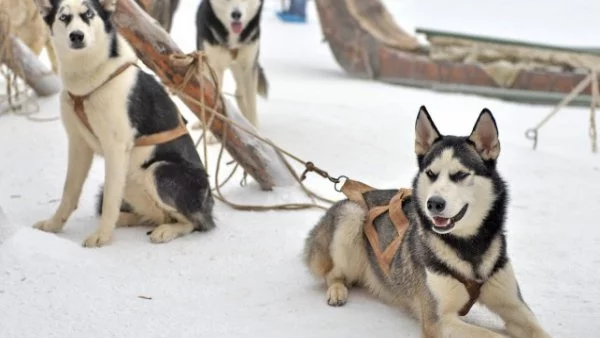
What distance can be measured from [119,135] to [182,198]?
40cm

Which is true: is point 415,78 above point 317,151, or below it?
below

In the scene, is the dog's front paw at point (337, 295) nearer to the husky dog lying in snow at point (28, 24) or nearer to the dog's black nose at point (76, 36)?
the dog's black nose at point (76, 36)

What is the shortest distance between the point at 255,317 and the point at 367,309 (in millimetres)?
→ 404

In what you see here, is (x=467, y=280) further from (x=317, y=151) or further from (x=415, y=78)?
(x=415, y=78)

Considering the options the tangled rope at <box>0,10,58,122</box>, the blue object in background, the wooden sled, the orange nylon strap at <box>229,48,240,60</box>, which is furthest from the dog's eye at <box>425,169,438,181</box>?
the blue object in background

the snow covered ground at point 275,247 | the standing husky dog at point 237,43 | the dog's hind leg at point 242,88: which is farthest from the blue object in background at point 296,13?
the dog's hind leg at point 242,88

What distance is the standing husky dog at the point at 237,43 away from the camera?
581cm

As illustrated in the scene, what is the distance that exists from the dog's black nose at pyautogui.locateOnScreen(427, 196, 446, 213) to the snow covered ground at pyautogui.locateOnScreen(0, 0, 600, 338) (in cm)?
52

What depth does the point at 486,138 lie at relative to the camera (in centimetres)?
258

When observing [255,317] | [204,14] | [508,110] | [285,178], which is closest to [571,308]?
[255,317]

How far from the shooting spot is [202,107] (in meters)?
4.21

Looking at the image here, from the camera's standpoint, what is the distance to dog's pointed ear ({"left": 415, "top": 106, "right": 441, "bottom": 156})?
266 cm

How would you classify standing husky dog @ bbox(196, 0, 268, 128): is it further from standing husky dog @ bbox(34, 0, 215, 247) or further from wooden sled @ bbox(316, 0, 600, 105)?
wooden sled @ bbox(316, 0, 600, 105)

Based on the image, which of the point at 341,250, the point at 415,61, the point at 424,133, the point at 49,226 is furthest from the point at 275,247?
the point at 415,61
